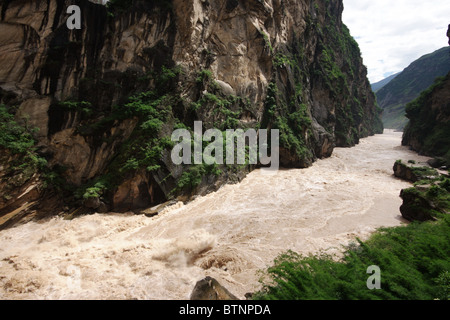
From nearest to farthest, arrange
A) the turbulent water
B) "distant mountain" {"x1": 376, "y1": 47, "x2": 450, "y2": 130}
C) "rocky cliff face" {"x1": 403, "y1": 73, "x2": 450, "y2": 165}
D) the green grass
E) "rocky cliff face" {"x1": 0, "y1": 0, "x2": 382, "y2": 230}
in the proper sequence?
the green grass
the turbulent water
"rocky cliff face" {"x1": 0, "y1": 0, "x2": 382, "y2": 230}
"rocky cliff face" {"x1": 403, "y1": 73, "x2": 450, "y2": 165}
"distant mountain" {"x1": 376, "y1": 47, "x2": 450, "y2": 130}

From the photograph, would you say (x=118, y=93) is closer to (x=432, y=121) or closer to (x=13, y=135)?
(x=13, y=135)

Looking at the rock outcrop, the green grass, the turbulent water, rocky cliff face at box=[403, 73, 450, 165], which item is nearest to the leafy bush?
the turbulent water

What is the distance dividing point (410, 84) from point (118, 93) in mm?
130527

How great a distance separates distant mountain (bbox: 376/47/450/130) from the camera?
91887 millimetres

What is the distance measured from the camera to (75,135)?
46.4 ft

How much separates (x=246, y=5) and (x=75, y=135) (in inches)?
744

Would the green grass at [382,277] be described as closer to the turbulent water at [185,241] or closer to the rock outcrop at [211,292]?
the rock outcrop at [211,292]

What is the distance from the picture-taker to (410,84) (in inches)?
4008

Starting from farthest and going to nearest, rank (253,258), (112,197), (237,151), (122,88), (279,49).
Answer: (279,49), (237,151), (122,88), (112,197), (253,258)

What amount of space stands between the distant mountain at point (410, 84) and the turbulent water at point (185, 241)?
324 ft

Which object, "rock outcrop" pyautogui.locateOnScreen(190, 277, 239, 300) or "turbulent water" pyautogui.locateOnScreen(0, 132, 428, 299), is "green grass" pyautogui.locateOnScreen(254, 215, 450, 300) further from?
"turbulent water" pyautogui.locateOnScreen(0, 132, 428, 299)

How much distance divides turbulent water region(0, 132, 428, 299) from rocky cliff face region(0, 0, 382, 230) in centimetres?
163
